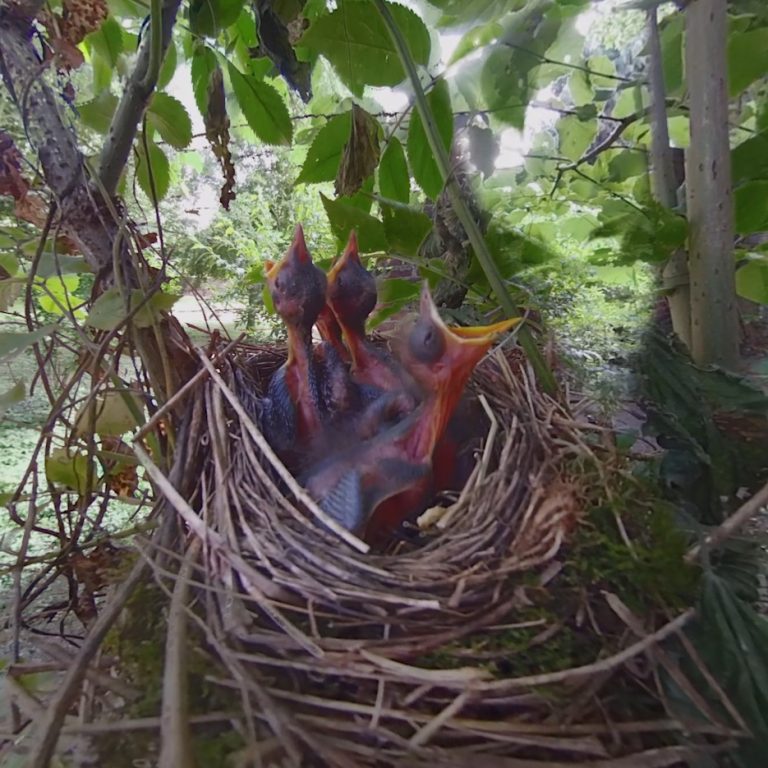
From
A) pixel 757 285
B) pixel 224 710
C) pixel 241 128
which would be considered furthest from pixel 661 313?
pixel 241 128

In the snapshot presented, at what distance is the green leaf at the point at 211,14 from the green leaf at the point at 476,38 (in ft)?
0.70

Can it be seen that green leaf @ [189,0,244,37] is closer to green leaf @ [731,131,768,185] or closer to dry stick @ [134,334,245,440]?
dry stick @ [134,334,245,440]

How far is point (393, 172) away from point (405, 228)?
0.08m

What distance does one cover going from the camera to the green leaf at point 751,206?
18.5 inches

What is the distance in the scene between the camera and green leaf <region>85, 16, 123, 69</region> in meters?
0.59

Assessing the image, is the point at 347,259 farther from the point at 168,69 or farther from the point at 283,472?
the point at 168,69

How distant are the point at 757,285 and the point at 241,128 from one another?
0.62 meters

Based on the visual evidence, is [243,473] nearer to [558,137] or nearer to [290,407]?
[290,407]

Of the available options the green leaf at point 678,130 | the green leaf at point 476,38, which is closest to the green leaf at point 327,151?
the green leaf at point 476,38

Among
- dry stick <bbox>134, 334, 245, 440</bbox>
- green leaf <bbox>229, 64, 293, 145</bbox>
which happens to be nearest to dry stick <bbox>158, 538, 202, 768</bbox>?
dry stick <bbox>134, 334, 245, 440</bbox>

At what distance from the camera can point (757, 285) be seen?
51 centimetres

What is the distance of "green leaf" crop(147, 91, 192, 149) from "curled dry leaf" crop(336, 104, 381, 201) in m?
0.16

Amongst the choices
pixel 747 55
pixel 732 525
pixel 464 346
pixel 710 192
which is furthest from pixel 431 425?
pixel 747 55

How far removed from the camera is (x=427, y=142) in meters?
0.55
